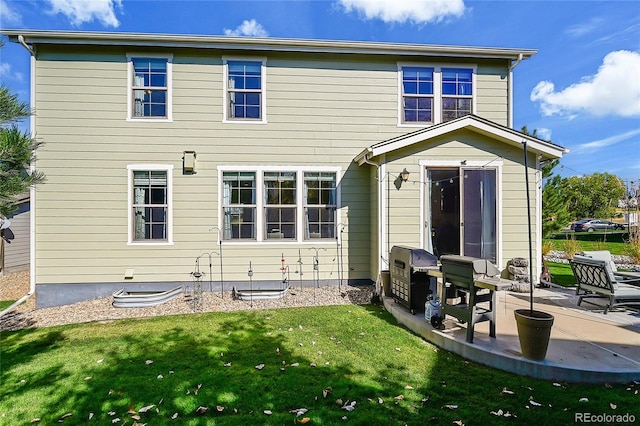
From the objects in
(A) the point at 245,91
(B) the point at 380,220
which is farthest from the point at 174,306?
(A) the point at 245,91

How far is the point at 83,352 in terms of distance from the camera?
430 cm

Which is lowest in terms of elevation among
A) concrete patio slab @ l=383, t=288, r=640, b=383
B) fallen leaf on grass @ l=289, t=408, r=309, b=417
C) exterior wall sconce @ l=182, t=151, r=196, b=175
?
fallen leaf on grass @ l=289, t=408, r=309, b=417

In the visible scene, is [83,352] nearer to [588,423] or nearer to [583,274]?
[588,423]

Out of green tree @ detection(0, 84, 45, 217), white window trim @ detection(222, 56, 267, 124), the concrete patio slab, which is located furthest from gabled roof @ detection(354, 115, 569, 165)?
green tree @ detection(0, 84, 45, 217)

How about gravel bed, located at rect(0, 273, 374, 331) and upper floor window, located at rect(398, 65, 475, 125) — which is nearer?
gravel bed, located at rect(0, 273, 374, 331)

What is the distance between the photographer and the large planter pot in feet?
10.9

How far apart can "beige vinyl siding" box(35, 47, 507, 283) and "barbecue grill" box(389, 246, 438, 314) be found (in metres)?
1.63

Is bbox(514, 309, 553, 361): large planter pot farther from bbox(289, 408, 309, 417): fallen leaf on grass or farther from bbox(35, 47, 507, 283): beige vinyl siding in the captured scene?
bbox(35, 47, 507, 283): beige vinyl siding

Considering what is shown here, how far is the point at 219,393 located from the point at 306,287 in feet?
14.6

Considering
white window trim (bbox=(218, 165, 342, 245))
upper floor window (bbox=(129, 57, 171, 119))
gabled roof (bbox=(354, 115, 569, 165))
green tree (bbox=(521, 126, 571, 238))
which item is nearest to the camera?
gabled roof (bbox=(354, 115, 569, 165))

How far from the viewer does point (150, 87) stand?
282 inches

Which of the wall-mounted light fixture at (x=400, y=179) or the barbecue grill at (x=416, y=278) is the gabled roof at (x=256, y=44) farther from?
the barbecue grill at (x=416, y=278)

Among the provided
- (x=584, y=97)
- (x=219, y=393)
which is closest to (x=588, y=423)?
(x=219, y=393)

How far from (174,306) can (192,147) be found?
3769 millimetres
